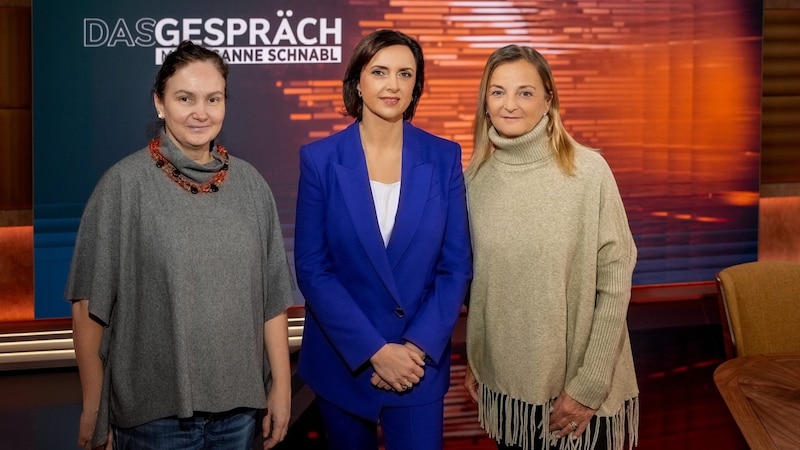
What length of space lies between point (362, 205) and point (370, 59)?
0.40m

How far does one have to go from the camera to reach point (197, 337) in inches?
78.1

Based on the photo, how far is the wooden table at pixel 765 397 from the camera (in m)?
2.00

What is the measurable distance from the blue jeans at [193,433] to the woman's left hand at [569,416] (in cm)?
83

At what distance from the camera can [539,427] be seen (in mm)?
2414

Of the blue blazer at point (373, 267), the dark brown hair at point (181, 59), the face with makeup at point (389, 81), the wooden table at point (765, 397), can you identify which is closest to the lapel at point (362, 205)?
the blue blazer at point (373, 267)

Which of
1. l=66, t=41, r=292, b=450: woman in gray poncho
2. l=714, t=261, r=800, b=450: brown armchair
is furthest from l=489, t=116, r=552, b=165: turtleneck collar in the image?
l=714, t=261, r=800, b=450: brown armchair

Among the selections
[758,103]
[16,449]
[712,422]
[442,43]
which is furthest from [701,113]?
[16,449]

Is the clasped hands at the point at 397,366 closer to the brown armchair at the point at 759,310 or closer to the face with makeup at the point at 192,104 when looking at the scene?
the face with makeup at the point at 192,104

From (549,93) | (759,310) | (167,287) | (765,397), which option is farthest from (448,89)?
(167,287)

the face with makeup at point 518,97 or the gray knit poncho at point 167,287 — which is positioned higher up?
the face with makeup at point 518,97

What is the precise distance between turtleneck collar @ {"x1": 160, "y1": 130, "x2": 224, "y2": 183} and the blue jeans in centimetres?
54

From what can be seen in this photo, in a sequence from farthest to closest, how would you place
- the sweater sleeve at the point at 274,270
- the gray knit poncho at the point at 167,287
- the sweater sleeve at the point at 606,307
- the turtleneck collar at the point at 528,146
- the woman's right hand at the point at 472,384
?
1. the woman's right hand at the point at 472,384
2. the turtleneck collar at the point at 528,146
3. the sweater sleeve at the point at 606,307
4. the sweater sleeve at the point at 274,270
5. the gray knit poncho at the point at 167,287

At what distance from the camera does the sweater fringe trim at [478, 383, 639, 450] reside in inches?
94.3

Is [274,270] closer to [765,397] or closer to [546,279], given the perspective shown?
[546,279]
